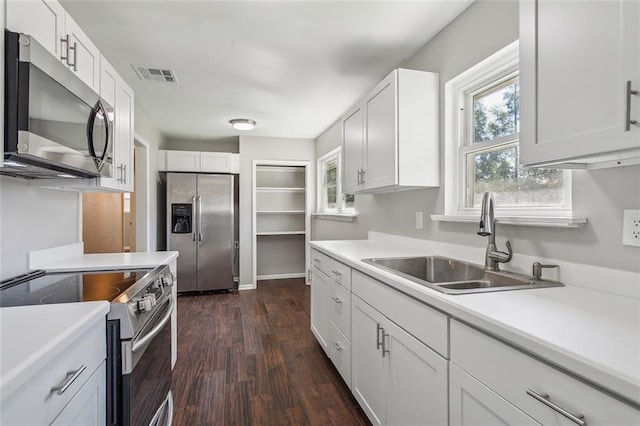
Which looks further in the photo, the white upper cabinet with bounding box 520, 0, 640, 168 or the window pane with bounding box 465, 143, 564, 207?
the window pane with bounding box 465, 143, 564, 207

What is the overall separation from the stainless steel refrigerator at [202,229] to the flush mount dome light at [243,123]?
79 centimetres

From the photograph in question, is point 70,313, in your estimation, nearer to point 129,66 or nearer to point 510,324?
point 510,324

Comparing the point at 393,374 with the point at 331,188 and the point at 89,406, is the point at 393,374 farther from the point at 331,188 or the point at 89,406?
the point at 331,188

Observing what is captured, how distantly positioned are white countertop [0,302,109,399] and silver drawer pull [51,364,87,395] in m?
0.10

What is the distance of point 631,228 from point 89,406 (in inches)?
74.3

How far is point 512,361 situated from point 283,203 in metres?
4.82

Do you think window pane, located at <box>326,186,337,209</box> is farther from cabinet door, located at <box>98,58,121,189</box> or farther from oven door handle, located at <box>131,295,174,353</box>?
oven door handle, located at <box>131,295,174,353</box>

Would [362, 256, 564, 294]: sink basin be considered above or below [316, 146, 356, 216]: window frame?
below

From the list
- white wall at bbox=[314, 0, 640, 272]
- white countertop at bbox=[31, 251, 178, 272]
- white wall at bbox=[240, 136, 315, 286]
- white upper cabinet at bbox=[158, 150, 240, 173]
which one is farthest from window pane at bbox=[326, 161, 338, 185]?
white countertop at bbox=[31, 251, 178, 272]

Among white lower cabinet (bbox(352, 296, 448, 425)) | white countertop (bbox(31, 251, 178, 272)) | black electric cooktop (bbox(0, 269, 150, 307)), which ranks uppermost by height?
white countertop (bbox(31, 251, 178, 272))

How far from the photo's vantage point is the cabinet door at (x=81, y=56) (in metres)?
1.55

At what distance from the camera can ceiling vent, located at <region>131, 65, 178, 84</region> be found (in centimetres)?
268

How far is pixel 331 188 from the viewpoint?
189 inches

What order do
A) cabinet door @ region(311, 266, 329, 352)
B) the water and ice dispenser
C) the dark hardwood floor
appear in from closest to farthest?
1. the dark hardwood floor
2. cabinet door @ region(311, 266, 329, 352)
3. the water and ice dispenser
